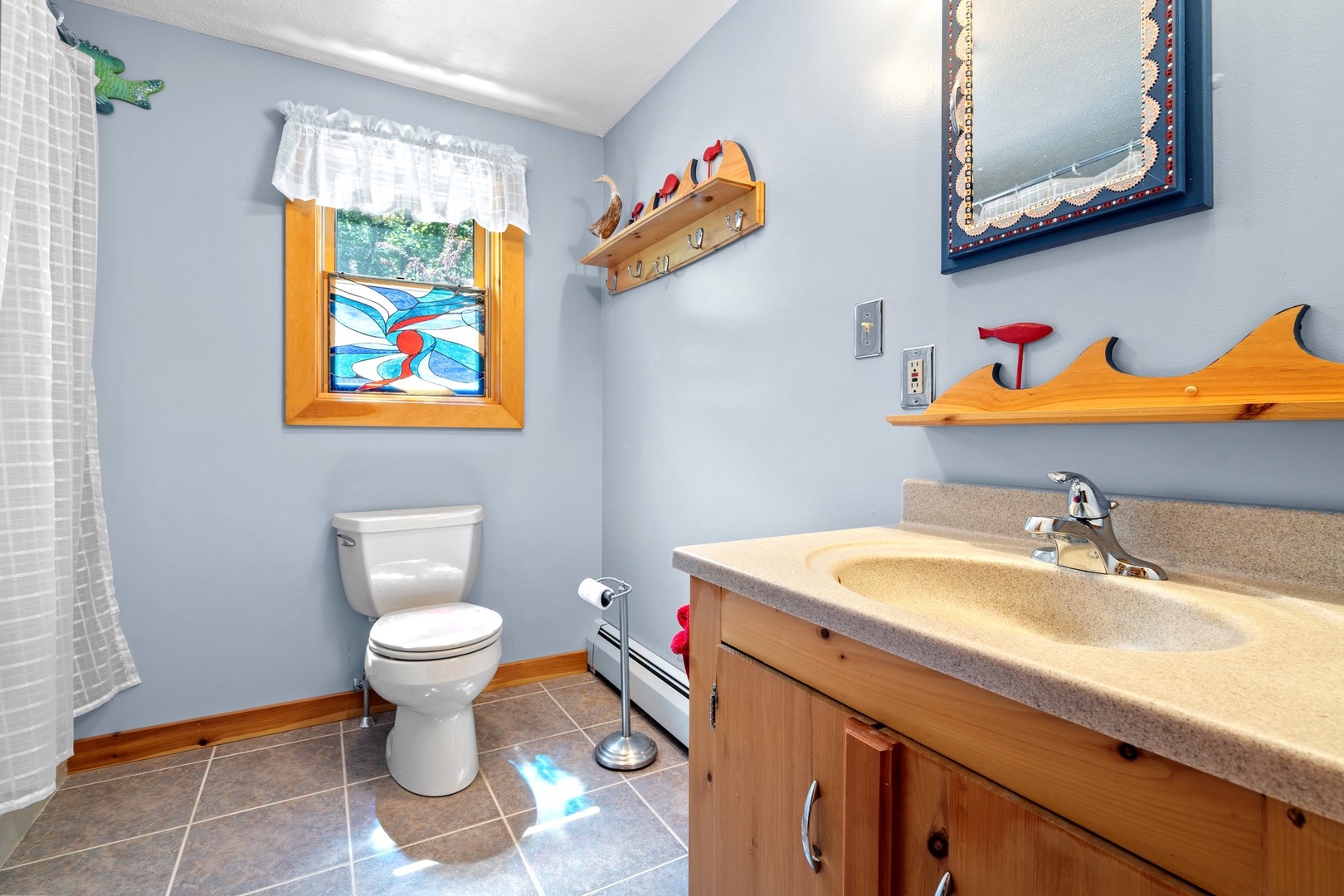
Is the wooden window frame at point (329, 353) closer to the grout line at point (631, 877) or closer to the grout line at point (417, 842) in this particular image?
the grout line at point (417, 842)

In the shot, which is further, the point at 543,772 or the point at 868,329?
the point at 543,772

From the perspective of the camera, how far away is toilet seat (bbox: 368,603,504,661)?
1.71 meters

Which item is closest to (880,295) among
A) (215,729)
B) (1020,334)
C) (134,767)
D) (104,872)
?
(1020,334)

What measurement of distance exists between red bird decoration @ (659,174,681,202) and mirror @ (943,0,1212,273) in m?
0.98

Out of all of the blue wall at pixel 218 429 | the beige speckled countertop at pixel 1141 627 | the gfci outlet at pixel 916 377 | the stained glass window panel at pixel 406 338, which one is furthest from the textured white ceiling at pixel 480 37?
the beige speckled countertop at pixel 1141 627

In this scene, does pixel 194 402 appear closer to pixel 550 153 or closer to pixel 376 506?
pixel 376 506

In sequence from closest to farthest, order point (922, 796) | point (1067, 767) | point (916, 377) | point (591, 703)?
point (1067, 767)
point (922, 796)
point (916, 377)
point (591, 703)

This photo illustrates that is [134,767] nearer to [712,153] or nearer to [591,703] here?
[591,703]

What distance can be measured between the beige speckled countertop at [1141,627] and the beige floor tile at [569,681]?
1.70m

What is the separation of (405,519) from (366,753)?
2.48 feet

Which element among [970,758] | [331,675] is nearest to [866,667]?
[970,758]

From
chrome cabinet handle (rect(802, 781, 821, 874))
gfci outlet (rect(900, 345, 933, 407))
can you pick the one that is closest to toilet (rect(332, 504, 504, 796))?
chrome cabinet handle (rect(802, 781, 821, 874))

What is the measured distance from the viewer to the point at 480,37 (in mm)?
2037

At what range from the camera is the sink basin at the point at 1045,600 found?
750 millimetres
